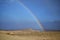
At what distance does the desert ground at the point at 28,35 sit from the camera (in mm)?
1310

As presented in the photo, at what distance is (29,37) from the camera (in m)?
1.32

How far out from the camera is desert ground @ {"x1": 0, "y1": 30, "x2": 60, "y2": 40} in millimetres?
1310

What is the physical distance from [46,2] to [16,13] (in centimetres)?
39

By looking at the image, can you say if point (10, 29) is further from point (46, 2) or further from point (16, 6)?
point (46, 2)

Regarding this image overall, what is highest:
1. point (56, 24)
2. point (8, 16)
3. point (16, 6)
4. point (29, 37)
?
point (16, 6)

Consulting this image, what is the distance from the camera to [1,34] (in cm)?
135

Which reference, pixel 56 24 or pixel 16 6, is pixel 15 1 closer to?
pixel 16 6

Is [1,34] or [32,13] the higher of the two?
[32,13]

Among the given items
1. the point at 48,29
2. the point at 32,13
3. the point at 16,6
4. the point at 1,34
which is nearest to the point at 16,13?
the point at 16,6

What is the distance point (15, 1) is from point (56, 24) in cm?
57

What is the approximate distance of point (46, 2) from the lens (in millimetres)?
1377

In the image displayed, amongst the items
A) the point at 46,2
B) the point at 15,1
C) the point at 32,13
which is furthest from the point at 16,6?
the point at 46,2

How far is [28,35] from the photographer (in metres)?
1.33

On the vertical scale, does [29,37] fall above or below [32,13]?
below
